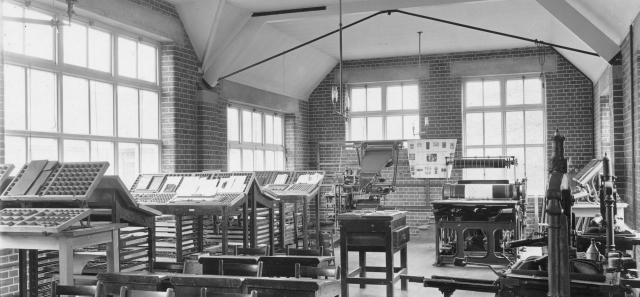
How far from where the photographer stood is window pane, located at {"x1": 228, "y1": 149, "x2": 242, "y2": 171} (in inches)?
456

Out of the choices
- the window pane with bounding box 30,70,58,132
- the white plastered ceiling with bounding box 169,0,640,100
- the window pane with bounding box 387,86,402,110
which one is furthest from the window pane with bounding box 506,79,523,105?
the window pane with bounding box 30,70,58,132

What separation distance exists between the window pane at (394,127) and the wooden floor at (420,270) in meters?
2.61

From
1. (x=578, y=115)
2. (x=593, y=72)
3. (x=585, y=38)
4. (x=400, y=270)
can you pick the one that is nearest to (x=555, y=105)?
(x=578, y=115)

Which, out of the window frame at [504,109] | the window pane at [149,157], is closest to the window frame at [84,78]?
the window pane at [149,157]

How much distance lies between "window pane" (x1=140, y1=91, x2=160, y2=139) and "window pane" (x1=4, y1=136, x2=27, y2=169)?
7.72 ft

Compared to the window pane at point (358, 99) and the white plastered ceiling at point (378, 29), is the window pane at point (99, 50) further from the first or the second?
the window pane at point (358, 99)

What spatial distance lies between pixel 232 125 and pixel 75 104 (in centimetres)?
425

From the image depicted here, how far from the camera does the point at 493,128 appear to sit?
13438mm

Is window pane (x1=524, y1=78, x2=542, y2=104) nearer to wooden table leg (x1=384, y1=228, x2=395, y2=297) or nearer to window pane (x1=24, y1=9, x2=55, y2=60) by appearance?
wooden table leg (x1=384, y1=228, x2=395, y2=297)

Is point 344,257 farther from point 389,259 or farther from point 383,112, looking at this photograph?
point 383,112

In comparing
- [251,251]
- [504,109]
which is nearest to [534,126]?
[504,109]

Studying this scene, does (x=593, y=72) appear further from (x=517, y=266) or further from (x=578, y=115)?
(x=517, y=266)

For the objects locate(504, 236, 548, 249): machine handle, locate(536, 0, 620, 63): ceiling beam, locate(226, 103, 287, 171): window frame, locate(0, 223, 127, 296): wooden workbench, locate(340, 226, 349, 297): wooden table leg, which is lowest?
locate(340, 226, 349, 297): wooden table leg

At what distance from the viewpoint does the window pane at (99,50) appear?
7.99 meters
